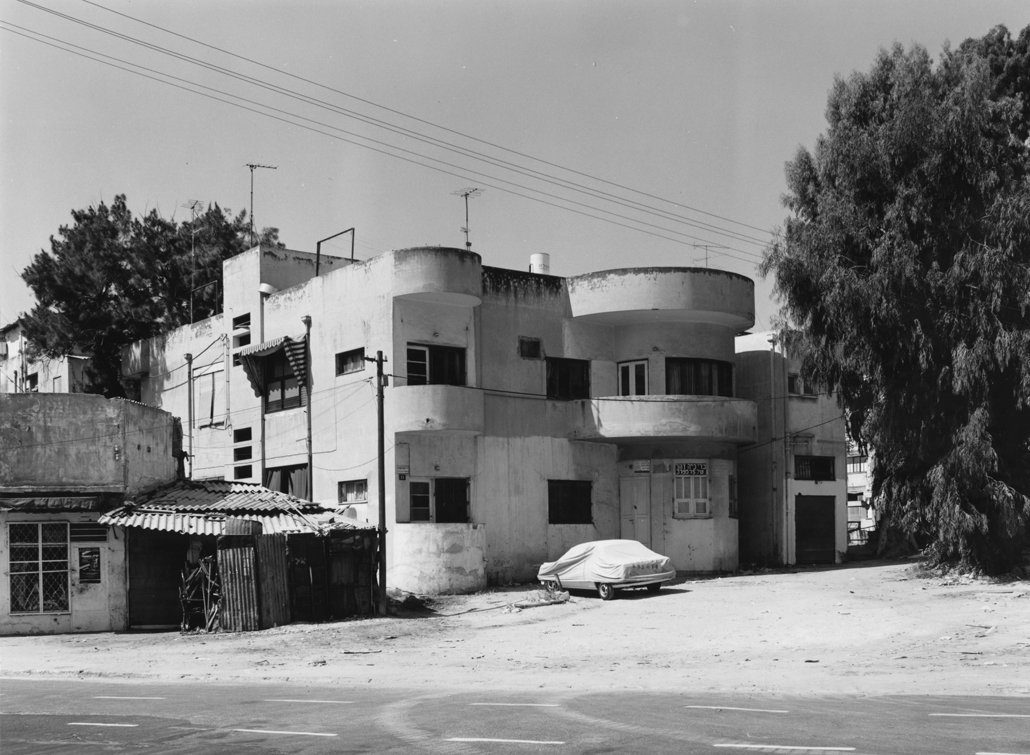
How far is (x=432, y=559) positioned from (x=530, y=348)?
7307 mm

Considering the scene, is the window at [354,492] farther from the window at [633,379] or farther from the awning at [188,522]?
the window at [633,379]

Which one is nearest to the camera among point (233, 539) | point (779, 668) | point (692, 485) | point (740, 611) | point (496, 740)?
point (496, 740)

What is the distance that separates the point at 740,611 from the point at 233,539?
36.6 ft

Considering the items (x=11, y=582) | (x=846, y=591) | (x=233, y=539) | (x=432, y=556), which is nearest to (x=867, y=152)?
(x=846, y=591)

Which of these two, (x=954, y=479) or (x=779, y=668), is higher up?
(x=954, y=479)

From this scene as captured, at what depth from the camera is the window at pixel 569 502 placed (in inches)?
1313

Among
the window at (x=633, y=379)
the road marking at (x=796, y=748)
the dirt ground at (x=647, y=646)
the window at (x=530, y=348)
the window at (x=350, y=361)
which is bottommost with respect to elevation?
the dirt ground at (x=647, y=646)

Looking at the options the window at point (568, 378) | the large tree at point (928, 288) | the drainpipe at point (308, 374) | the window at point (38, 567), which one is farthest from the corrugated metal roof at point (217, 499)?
the large tree at point (928, 288)

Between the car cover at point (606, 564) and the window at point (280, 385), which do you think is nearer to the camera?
the car cover at point (606, 564)

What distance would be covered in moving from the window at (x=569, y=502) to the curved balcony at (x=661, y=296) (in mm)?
4995

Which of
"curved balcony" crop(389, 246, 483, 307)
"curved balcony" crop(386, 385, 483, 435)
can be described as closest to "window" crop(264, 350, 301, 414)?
"curved balcony" crop(386, 385, 483, 435)

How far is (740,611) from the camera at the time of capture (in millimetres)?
25266

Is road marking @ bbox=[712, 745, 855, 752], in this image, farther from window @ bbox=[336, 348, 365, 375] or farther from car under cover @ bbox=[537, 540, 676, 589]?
window @ bbox=[336, 348, 365, 375]

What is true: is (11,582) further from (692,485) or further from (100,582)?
(692,485)
